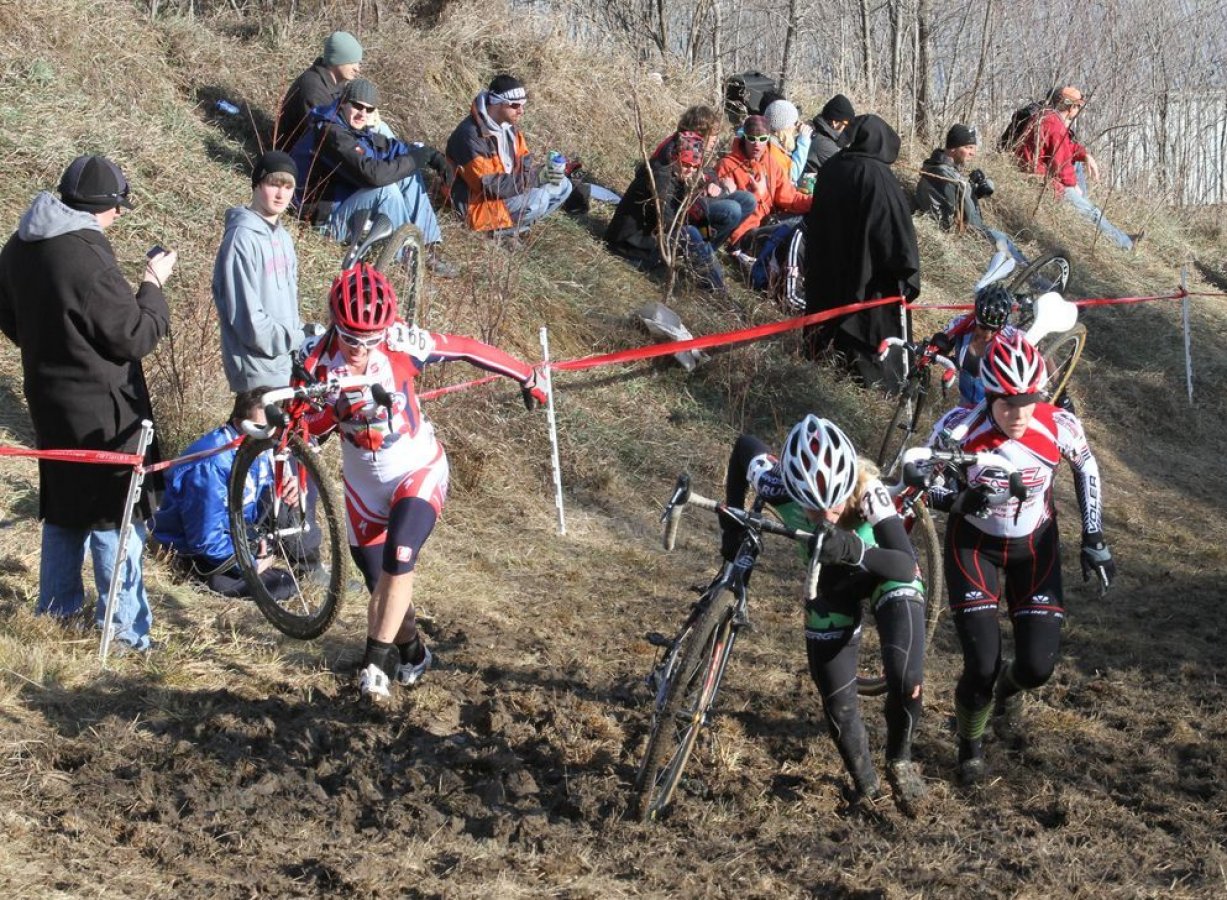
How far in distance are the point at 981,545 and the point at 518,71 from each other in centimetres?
959

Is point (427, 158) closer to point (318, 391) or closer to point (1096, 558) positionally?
point (318, 391)

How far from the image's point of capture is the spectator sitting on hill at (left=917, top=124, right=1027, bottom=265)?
1356 cm

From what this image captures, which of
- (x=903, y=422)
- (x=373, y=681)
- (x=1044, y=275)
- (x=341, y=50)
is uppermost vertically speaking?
(x=341, y=50)

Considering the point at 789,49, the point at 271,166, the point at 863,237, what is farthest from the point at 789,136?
the point at 271,166

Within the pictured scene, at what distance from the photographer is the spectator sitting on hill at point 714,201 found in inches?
426

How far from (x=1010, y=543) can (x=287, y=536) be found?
3.11 metres

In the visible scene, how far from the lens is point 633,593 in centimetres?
739

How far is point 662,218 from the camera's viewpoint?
1100cm

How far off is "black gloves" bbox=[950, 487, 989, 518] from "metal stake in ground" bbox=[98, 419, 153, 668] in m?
3.20

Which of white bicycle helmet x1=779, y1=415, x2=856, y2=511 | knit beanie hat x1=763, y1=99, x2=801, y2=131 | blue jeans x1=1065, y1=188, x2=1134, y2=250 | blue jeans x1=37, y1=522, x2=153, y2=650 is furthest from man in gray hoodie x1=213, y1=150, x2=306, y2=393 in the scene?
blue jeans x1=1065, y1=188, x2=1134, y2=250

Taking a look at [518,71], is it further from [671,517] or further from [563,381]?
[671,517]

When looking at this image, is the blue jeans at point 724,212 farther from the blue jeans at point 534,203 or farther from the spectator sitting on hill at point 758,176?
the blue jeans at point 534,203

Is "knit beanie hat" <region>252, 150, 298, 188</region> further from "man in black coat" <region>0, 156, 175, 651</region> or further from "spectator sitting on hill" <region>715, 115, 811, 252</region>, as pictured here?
"spectator sitting on hill" <region>715, 115, 811, 252</region>

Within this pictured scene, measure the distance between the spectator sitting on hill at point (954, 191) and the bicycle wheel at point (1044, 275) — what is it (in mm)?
753
